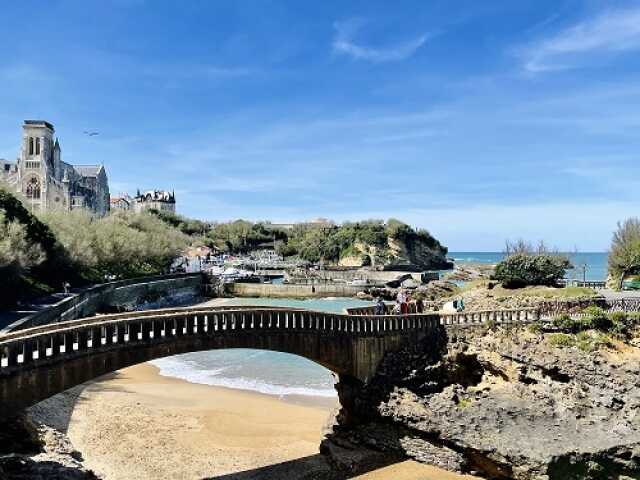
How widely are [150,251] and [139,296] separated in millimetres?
18393

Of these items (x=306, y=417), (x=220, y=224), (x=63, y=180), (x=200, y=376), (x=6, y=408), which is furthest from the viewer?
(x=220, y=224)

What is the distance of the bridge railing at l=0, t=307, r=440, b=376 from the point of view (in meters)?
14.4

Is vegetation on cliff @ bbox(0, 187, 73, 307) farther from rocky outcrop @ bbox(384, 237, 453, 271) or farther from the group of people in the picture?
rocky outcrop @ bbox(384, 237, 453, 271)

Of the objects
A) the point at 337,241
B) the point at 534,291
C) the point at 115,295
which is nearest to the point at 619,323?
the point at 534,291

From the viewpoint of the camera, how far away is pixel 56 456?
17.2 metres

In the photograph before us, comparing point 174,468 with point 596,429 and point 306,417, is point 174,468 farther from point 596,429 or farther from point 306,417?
point 596,429

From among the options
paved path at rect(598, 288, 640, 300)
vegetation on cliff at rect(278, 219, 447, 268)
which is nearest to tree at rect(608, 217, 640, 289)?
paved path at rect(598, 288, 640, 300)

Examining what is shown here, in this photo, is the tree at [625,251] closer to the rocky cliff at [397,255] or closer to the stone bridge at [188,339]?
the stone bridge at [188,339]

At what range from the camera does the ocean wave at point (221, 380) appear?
32.2 metres

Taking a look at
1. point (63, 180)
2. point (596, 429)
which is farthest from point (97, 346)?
point (63, 180)

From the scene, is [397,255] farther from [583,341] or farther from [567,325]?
[583,341]

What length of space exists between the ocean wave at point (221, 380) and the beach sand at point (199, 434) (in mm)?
1213

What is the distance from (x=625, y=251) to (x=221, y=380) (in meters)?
36.5

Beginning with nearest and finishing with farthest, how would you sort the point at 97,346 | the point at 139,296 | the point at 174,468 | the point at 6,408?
1. the point at 6,408
2. the point at 97,346
3. the point at 174,468
4. the point at 139,296
